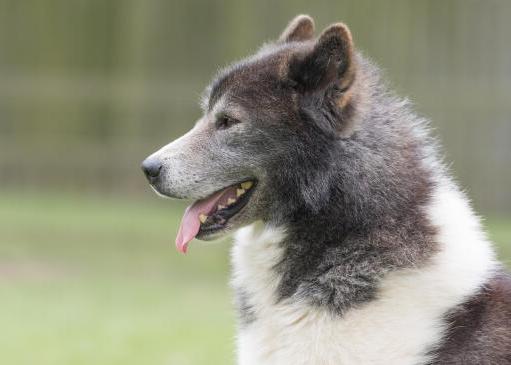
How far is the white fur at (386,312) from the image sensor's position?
4.14 m

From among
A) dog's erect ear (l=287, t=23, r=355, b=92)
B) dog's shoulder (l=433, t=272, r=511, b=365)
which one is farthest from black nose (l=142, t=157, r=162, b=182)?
dog's shoulder (l=433, t=272, r=511, b=365)

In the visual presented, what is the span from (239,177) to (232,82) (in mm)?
445

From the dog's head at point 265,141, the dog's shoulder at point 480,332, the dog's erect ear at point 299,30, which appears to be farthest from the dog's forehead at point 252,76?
the dog's shoulder at point 480,332

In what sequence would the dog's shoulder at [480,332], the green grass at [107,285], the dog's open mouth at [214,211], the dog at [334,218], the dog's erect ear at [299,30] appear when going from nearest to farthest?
the dog's shoulder at [480,332] → the dog at [334,218] → the dog's open mouth at [214,211] → the dog's erect ear at [299,30] → the green grass at [107,285]

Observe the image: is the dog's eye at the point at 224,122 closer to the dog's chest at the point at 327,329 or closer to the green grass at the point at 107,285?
the dog's chest at the point at 327,329

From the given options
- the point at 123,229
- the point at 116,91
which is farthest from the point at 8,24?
the point at 123,229

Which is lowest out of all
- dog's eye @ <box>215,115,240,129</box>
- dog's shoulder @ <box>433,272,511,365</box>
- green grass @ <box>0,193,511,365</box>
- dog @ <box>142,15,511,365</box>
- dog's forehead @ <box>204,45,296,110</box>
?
green grass @ <box>0,193,511,365</box>

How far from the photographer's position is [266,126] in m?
4.53

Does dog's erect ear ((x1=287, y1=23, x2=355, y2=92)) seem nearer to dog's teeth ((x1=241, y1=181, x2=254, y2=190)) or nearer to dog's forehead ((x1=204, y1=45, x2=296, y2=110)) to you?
dog's forehead ((x1=204, y1=45, x2=296, y2=110))

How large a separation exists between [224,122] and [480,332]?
1475 millimetres

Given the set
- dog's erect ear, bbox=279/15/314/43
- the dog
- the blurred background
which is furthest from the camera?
the blurred background

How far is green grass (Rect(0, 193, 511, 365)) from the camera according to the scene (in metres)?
8.38

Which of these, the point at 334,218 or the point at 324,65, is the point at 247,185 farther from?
the point at 324,65

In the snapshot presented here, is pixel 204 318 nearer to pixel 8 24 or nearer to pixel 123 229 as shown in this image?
pixel 123 229
